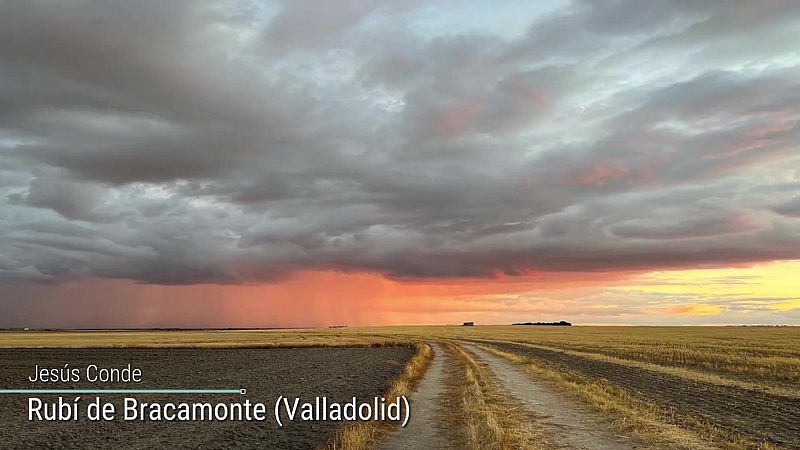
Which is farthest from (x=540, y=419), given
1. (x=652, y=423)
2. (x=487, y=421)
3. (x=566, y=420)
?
(x=652, y=423)

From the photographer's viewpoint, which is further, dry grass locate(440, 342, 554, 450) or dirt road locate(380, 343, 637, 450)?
dirt road locate(380, 343, 637, 450)

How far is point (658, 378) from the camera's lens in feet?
129

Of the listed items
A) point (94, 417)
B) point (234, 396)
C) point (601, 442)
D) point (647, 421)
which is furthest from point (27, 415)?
point (647, 421)

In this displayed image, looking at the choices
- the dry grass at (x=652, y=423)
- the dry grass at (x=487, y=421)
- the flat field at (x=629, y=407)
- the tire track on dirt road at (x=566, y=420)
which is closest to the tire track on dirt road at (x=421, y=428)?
the flat field at (x=629, y=407)

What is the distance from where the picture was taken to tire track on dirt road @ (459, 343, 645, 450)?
17875 millimetres

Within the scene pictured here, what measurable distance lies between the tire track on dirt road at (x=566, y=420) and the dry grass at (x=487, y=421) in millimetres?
616

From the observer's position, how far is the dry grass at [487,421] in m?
17.2

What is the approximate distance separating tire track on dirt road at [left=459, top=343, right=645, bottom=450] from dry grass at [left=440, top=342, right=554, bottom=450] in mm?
616

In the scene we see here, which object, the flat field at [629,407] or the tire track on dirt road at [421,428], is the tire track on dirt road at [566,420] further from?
the tire track on dirt road at [421,428]

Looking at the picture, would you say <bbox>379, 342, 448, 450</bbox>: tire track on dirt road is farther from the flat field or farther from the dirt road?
the flat field

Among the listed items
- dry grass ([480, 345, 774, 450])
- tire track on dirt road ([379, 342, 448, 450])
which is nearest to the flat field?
dry grass ([480, 345, 774, 450])

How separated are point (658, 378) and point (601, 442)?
2423cm

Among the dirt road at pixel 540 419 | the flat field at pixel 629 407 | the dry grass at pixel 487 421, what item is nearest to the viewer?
the dry grass at pixel 487 421

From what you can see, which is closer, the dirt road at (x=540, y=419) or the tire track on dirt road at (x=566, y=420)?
the dirt road at (x=540, y=419)
